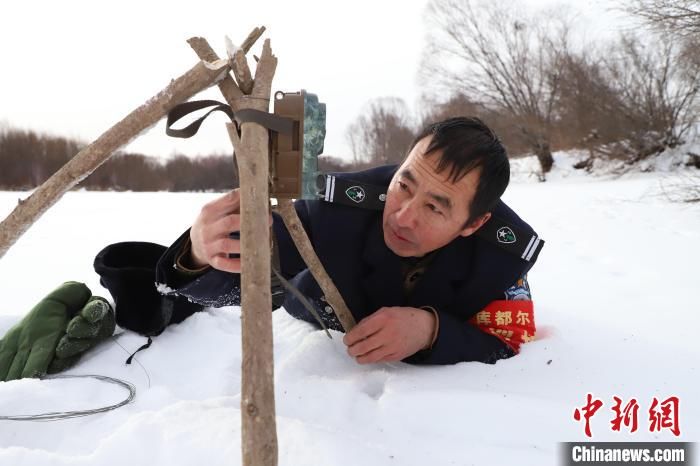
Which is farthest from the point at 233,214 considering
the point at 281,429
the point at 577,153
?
the point at 577,153

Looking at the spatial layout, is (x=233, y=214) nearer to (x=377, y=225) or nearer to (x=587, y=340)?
(x=377, y=225)

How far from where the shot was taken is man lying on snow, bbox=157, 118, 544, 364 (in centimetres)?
95

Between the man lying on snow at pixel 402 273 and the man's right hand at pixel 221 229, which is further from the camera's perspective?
the man lying on snow at pixel 402 273

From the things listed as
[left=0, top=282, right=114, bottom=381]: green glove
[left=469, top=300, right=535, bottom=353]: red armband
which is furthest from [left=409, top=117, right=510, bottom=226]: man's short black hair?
[left=0, top=282, right=114, bottom=381]: green glove

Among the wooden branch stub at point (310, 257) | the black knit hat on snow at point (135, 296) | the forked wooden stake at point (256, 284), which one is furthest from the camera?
the black knit hat on snow at point (135, 296)

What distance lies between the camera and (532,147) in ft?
34.9

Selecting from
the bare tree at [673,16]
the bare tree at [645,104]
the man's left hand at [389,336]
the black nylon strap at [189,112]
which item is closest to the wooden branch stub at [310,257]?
the man's left hand at [389,336]

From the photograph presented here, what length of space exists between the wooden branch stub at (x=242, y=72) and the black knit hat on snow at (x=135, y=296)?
794 mm

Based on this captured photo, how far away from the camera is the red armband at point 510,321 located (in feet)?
3.60

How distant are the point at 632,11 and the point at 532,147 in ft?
22.2

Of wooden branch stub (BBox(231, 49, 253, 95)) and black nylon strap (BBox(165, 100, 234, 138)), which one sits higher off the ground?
wooden branch stub (BBox(231, 49, 253, 95))

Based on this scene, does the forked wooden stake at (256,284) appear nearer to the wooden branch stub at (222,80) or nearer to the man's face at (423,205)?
the wooden branch stub at (222,80)

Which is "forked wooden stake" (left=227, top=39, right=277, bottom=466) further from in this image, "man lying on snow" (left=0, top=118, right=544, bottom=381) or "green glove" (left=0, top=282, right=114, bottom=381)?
"green glove" (left=0, top=282, right=114, bottom=381)

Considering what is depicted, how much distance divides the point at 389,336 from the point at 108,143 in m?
0.61
